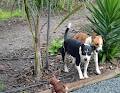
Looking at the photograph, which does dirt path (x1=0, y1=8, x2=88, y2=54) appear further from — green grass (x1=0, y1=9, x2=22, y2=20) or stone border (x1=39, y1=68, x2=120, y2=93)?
stone border (x1=39, y1=68, x2=120, y2=93)

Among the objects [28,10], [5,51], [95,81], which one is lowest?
[95,81]

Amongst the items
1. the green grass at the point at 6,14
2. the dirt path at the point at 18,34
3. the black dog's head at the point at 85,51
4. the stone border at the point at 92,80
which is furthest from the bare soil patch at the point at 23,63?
the green grass at the point at 6,14

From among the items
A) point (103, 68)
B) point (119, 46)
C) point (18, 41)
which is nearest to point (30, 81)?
point (103, 68)

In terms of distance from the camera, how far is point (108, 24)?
327 inches

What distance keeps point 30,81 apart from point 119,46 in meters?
2.35

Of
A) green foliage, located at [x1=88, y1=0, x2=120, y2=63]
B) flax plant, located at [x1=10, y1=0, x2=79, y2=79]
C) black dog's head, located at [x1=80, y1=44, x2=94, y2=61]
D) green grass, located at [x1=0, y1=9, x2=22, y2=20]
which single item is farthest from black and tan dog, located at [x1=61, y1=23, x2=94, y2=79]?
green grass, located at [x1=0, y1=9, x2=22, y2=20]

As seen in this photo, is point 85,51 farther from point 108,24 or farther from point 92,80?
point 108,24

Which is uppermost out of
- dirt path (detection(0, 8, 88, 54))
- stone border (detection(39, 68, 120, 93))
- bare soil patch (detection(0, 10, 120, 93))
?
dirt path (detection(0, 8, 88, 54))

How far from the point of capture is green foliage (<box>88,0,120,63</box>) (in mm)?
8253

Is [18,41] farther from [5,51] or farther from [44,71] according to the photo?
[44,71]

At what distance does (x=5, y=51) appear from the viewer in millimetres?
9414

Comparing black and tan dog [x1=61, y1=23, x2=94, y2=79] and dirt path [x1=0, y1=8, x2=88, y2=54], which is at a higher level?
dirt path [x1=0, y1=8, x2=88, y2=54]

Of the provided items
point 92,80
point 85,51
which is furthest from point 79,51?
point 92,80

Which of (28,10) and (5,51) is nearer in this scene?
(28,10)
